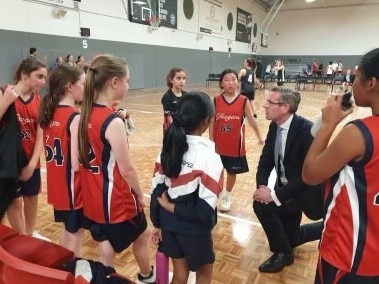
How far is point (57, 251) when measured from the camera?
4.39ft

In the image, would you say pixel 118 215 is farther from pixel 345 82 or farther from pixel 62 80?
pixel 345 82

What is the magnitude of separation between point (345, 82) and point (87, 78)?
19.0 m

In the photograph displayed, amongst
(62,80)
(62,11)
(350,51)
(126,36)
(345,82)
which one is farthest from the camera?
(350,51)

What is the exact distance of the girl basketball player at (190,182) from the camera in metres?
1.54

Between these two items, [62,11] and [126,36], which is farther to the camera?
[126,36]

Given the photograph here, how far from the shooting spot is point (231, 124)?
3439 millimetres

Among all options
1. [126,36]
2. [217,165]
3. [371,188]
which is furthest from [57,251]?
[126,36]

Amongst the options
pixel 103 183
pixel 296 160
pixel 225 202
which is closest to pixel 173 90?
pixel 225 202

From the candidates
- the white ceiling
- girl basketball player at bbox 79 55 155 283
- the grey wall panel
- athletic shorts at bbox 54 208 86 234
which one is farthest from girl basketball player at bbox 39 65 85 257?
the white ceiling

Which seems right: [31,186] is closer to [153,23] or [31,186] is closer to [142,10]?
[142,10]

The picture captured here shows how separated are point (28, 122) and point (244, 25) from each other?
24.0 meters

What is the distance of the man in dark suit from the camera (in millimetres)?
2309

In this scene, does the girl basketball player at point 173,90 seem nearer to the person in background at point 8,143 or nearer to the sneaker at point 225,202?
the sneaker at point 225,202

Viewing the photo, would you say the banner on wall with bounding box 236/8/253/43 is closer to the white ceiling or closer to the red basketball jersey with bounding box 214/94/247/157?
the white ceiling
